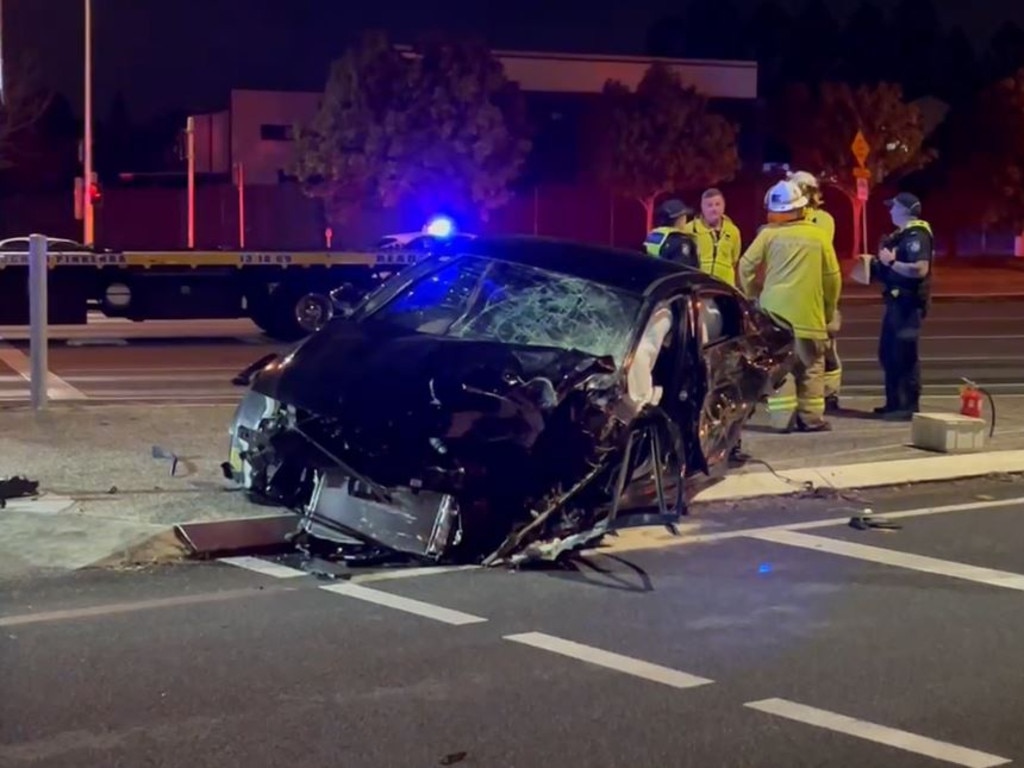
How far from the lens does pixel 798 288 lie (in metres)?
12.0

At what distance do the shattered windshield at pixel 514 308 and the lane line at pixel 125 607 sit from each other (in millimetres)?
2367

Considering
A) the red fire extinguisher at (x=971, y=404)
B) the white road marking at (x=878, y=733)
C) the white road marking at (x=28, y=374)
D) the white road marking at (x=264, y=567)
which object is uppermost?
the red fire extinguisher at (x=971, y=404)

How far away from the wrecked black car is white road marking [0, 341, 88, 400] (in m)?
5.85

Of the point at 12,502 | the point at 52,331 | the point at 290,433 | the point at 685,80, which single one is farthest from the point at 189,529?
the point at 685,80

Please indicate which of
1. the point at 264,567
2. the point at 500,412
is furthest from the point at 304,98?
the point at 500,412

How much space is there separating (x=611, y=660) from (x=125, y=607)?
7.21 feet

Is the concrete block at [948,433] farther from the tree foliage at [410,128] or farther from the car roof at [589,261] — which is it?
the tree foliage at [410,128]

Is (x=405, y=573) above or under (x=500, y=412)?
under

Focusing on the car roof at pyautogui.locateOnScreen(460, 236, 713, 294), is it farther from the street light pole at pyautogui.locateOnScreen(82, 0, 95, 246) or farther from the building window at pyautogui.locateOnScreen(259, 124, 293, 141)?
the building window at pyautogui.locateOnScreen(259, 124, 293, 141)

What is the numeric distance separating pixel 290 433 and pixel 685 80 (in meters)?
43.2

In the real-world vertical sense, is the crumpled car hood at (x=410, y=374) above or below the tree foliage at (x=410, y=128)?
below

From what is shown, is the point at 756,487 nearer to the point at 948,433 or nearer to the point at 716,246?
the point at 948,433

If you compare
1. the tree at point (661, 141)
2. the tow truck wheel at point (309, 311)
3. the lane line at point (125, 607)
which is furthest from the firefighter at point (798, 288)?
the tree at point (661, 141)

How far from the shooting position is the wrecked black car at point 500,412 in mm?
7852
